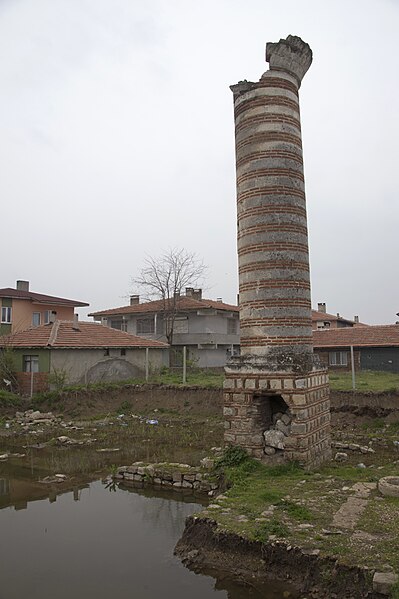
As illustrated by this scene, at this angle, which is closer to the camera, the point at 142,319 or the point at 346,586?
the point at 346,586

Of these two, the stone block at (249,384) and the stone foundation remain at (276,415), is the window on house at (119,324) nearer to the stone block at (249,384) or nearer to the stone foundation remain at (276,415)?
the stone foundation remain at (276,415)

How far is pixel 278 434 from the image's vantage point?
8742 mm

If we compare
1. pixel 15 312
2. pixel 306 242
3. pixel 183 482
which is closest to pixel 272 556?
pixel 183 482

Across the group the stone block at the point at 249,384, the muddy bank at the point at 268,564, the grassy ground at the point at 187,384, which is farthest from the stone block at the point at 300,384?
the grassy ground at the point at 187,384

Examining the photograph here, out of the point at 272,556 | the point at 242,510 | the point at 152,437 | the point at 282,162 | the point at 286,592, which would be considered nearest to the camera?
the point at 286,592

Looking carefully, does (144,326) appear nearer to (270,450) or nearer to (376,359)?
(376,359)

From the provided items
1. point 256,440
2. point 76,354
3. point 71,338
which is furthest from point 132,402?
point 256,440

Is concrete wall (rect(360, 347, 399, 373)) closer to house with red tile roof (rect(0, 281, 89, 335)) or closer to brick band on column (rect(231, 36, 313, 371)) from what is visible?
house with red tile roof (rect(0, 281, 89, 335))

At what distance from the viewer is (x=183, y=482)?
9609 millimetres

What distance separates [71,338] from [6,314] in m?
10.3

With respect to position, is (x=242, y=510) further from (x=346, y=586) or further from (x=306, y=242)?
(x=306, y=242)

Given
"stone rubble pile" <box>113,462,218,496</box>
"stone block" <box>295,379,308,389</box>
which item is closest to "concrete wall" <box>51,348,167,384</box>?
"stone rubble pile" <box>113,462,218,496</box>

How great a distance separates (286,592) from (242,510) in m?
1.52

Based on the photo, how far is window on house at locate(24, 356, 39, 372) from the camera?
2292 centimetres
